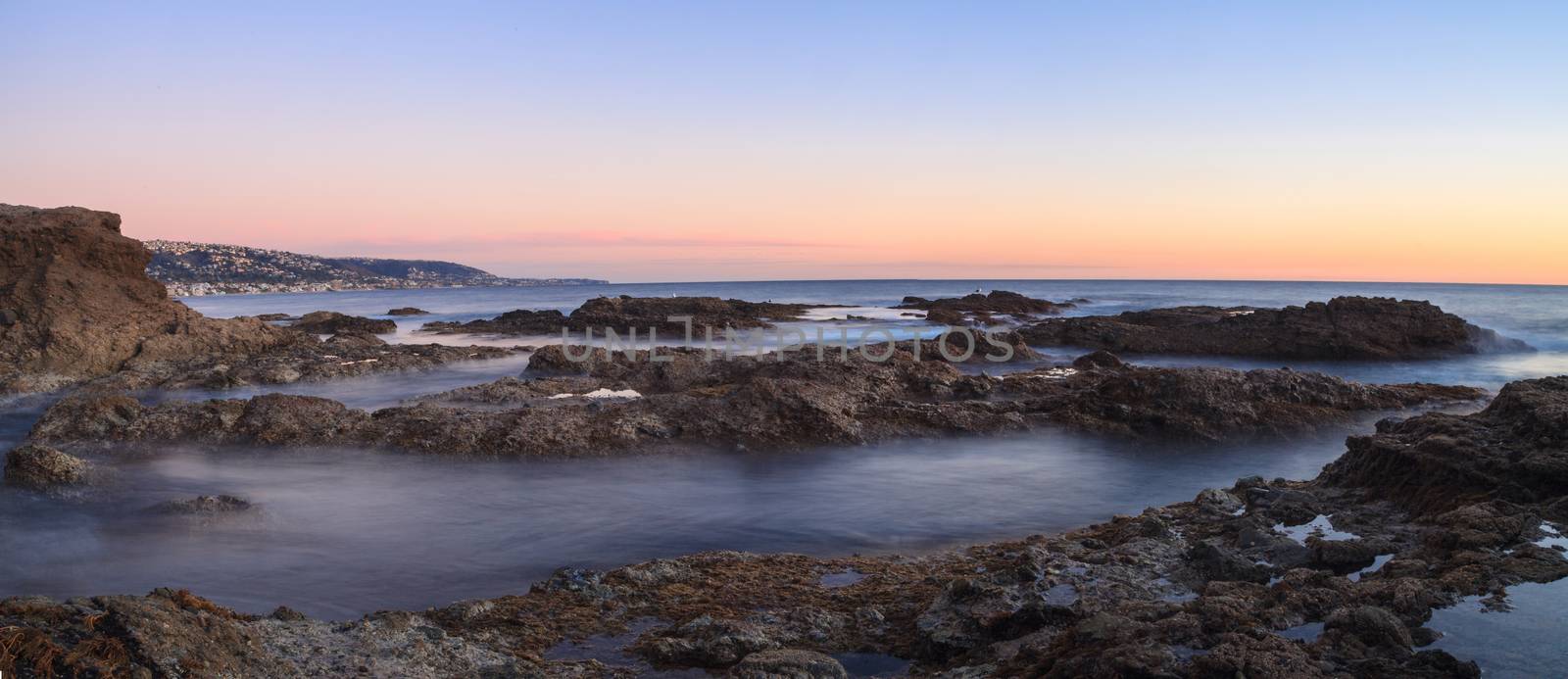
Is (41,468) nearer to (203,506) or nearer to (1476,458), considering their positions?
(203,506)

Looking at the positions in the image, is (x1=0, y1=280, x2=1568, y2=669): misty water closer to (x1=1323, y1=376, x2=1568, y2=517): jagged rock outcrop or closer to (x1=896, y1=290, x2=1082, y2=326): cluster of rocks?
(x1=1323, y1=376, x2=1568, y2=517): jagged rock outcrop

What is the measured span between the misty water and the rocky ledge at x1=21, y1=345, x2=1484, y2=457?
0.46 m

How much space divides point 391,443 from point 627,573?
6316 millimetres

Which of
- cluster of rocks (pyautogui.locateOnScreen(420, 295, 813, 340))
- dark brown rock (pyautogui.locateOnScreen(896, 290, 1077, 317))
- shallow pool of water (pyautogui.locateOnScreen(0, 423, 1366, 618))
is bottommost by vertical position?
shallow pool of water (pyautogui.locateOnScreen(0, 423, 1366, 618))

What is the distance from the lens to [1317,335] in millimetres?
25109

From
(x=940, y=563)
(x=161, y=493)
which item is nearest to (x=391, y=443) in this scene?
(x=161, y=493)

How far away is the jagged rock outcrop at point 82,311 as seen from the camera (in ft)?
57.6

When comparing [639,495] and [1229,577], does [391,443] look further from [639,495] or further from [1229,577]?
[1229,577]

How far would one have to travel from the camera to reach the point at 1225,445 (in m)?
11.8

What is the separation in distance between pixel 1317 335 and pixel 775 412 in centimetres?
1981

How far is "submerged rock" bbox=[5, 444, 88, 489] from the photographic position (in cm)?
927

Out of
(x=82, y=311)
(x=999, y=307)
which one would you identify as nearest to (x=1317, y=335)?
(x=999, y=307)

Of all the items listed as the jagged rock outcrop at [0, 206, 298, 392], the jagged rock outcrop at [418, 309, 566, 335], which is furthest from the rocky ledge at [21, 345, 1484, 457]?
the jagged rock outcrop at [418, 309, 566, 335]

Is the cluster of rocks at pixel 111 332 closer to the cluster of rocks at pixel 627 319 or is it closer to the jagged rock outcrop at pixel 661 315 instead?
the cluster of rocks at pixel 627 319
